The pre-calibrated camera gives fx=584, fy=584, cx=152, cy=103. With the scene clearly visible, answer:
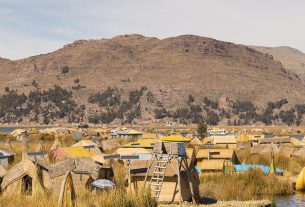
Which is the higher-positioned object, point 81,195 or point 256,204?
point 81,195

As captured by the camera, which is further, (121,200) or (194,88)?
(194,88)

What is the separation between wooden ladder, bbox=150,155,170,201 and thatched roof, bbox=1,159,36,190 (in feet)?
15.1

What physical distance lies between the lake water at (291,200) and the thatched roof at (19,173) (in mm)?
10698

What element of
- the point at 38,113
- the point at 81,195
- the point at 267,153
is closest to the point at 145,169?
the point at 81,195

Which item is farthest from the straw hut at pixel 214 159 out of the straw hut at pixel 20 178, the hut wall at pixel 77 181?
the straw hut at pixel 20 178

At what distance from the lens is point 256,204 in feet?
74.3

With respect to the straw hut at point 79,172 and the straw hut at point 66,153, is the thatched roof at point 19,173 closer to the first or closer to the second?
the straw hut at point 79,172

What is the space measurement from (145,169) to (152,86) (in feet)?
572

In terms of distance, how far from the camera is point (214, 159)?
1430 inches

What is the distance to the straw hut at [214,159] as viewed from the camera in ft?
111

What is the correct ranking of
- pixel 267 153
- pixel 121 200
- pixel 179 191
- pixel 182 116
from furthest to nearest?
pixel 182 116, pixel 267 153, pixel 179 191, pixel 121 200

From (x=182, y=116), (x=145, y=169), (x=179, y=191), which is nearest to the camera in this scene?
(x=179, y=191)

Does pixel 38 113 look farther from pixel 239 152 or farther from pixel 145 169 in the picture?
pixel 145 169

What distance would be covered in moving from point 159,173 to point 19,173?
5.27 metres
